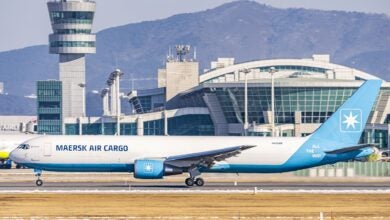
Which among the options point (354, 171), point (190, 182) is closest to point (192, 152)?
point (190, 182)

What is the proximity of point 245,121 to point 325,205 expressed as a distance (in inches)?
4319

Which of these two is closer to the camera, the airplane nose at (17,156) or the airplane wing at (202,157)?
the airplane wing at (202,157)

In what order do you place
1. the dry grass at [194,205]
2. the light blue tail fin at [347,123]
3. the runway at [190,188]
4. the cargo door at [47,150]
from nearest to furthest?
1. the dry grass at [194,205]
2. the runway at [190,188]
3. the cargo door at [47,150]
4. the light blue tail fin at [347,123]

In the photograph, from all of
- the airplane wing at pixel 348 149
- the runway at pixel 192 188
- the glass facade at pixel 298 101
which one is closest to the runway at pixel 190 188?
the runway at pixel 192 188

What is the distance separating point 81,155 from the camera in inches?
3260

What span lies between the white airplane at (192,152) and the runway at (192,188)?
1325 mm

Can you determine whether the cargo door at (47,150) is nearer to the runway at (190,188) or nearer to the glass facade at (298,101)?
the runway at (190,188)

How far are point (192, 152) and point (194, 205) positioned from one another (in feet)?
60.6

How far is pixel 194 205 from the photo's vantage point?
65.9 meters

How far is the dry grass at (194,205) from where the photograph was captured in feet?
199

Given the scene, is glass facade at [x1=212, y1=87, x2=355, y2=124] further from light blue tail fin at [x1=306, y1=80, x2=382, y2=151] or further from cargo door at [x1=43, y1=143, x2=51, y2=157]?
cargo door at [x1=43, y1=143, x2=51, y2=157]

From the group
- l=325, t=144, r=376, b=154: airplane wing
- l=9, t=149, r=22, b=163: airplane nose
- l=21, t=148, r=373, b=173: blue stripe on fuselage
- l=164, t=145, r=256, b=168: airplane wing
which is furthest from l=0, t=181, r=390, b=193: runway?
l=325, t=144, r=376, b=154: airplane wing

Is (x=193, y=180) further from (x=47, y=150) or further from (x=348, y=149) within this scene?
(x=348, y=149)

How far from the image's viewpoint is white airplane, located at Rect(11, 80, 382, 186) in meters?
82.9
